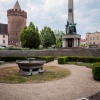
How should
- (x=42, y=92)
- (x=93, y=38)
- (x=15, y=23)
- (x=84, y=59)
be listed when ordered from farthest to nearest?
1. (x=93, y=38)
2. (x=15, y=23)
3. (x=84, y=59)
4. (x=42, y=92)

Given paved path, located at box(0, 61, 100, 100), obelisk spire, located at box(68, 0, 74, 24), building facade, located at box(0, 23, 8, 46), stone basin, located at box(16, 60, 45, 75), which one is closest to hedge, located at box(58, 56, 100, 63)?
stone basin, located at box(16, 60, 45, 75)

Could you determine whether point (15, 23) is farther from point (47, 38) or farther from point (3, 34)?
point (47, 38)

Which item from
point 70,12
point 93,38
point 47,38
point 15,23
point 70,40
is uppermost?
point 15,23

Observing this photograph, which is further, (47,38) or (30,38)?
(47,38)

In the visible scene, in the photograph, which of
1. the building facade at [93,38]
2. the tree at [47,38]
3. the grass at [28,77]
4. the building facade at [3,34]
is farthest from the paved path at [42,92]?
the building facade at [93,38]

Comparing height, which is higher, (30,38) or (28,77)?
(30,38)

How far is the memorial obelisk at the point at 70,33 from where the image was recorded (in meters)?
36.8

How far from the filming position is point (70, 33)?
37438 millimetres

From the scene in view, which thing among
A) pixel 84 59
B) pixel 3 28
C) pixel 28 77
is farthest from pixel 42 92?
pixel 3 28

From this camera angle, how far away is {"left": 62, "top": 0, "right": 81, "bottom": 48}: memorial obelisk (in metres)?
36.8

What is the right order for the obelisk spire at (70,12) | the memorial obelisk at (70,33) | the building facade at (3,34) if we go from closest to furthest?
1. the memorial obelisk at (70,33)
2. the obelisk spire at (70,12)
3. the building facade at (3,34)

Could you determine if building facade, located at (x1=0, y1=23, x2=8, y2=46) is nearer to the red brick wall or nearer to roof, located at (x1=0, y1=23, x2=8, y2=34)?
roof, located at (x1=0, y1=23, x2=8, y2=34)

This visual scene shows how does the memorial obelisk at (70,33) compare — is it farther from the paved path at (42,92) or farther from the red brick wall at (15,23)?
the paved path at (42,92)

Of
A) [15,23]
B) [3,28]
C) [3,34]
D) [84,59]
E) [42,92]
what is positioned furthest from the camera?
[3,28]
